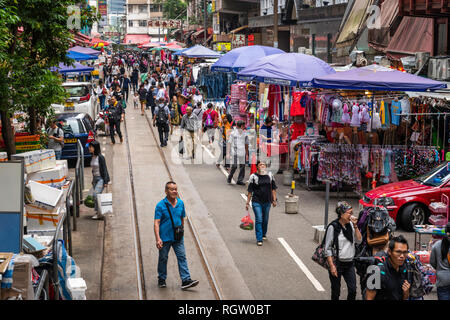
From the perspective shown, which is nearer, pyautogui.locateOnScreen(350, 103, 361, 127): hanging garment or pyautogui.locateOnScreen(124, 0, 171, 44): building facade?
pyautogui.locateOnScreen(350, 103, 361, 127): hanging garment

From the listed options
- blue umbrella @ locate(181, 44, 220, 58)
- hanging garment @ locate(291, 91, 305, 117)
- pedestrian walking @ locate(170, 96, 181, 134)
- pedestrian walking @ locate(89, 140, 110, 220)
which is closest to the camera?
pedestrian walking @ locate(89, 140, 110, 220)

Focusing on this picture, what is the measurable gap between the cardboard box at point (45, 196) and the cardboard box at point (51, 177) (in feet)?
3.05

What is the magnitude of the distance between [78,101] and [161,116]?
15.7ft

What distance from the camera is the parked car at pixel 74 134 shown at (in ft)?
64.6

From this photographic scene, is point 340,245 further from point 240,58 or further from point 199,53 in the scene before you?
point 199,53

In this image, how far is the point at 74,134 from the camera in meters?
19.8

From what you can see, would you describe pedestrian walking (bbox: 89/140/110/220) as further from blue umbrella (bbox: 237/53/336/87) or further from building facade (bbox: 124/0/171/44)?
building facade (bbox: 124/0/171/44)

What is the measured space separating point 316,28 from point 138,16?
11236 centimetres

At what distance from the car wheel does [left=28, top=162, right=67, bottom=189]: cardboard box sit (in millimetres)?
6779

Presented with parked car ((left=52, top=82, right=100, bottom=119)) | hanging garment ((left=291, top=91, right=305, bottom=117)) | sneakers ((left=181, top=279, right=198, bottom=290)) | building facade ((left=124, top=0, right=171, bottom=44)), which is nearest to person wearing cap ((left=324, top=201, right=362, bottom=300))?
sneakers ((left=181, top=279, right=198, bottom=290))

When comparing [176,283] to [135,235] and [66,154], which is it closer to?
[135,235]

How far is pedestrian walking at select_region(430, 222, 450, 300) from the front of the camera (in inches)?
303

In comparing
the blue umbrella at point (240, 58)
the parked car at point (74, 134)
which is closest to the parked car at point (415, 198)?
the parked car at point (74, 134)

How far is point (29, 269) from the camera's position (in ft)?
23.0
